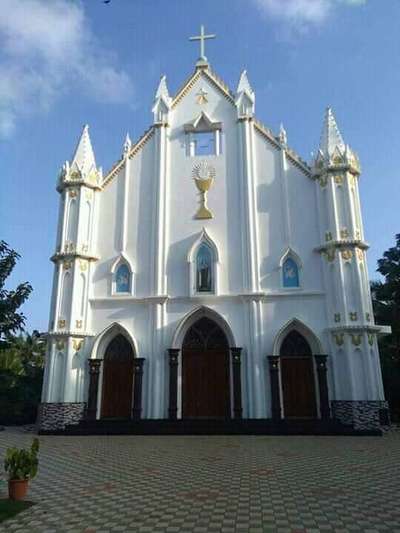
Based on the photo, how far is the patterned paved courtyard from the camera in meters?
5.29

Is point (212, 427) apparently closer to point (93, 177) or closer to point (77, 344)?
point (77, 344)

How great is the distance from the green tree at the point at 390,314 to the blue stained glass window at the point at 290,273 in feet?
22.7

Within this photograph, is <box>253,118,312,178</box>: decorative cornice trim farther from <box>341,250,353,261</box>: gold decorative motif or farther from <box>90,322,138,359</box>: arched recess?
<box>90,322,138,359</box>: arched recess

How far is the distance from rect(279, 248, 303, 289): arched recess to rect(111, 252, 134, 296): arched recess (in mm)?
6240

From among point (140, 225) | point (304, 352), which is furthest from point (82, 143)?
point (304, 352)

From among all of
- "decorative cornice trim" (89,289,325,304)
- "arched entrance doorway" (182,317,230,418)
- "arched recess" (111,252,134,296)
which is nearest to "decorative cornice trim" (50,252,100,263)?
"arched recess" (111,252,134,296)

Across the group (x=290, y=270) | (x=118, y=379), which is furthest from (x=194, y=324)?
(x=290, y=270)

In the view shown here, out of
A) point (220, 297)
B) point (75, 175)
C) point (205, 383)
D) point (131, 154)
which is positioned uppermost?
point (131, 154)

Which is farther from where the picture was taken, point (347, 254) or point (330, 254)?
point (330, 254)

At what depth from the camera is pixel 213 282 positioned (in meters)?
18.0

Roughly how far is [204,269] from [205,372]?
4124 millimetres

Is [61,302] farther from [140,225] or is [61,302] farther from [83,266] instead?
[140,225]

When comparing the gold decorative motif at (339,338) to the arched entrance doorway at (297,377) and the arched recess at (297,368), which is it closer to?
the arched recess at (297,368)

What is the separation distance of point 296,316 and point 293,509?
1177 cm
